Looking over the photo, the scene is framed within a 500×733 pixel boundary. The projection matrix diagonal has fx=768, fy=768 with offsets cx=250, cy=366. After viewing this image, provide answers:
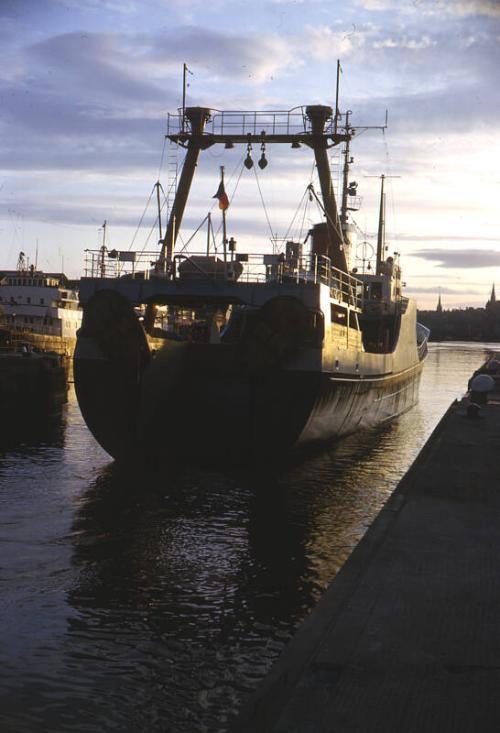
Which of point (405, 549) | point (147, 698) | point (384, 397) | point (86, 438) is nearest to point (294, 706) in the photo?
point (147, 698)

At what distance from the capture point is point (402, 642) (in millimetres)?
7660

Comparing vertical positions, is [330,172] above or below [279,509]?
above

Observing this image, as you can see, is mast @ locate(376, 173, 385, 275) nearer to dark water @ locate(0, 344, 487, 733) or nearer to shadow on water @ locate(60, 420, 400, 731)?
dark water @ locate(0, 344, 487, 733)

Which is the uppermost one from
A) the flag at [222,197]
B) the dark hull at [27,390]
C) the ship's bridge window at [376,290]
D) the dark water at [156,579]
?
the flag at [222,197]

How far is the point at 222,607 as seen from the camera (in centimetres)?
1239

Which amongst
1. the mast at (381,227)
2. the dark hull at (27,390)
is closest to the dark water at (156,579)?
the dark hull at (27,390)

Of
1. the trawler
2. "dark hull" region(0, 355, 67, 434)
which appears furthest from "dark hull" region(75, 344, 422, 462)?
"dark hull" region(0, 355, 67, 434)

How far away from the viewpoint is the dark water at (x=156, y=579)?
30.8 ft

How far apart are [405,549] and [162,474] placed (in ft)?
44.0

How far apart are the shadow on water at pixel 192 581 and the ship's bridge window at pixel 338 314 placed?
24.5 ft

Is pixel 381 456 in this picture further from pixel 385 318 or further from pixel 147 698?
pixel 147 698

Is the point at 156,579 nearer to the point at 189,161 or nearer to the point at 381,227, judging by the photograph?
the point at 189,161

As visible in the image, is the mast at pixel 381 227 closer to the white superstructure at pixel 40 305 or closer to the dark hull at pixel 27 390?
the dark hull at pixel 27 390

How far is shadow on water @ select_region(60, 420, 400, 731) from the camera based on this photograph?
9656 mm
